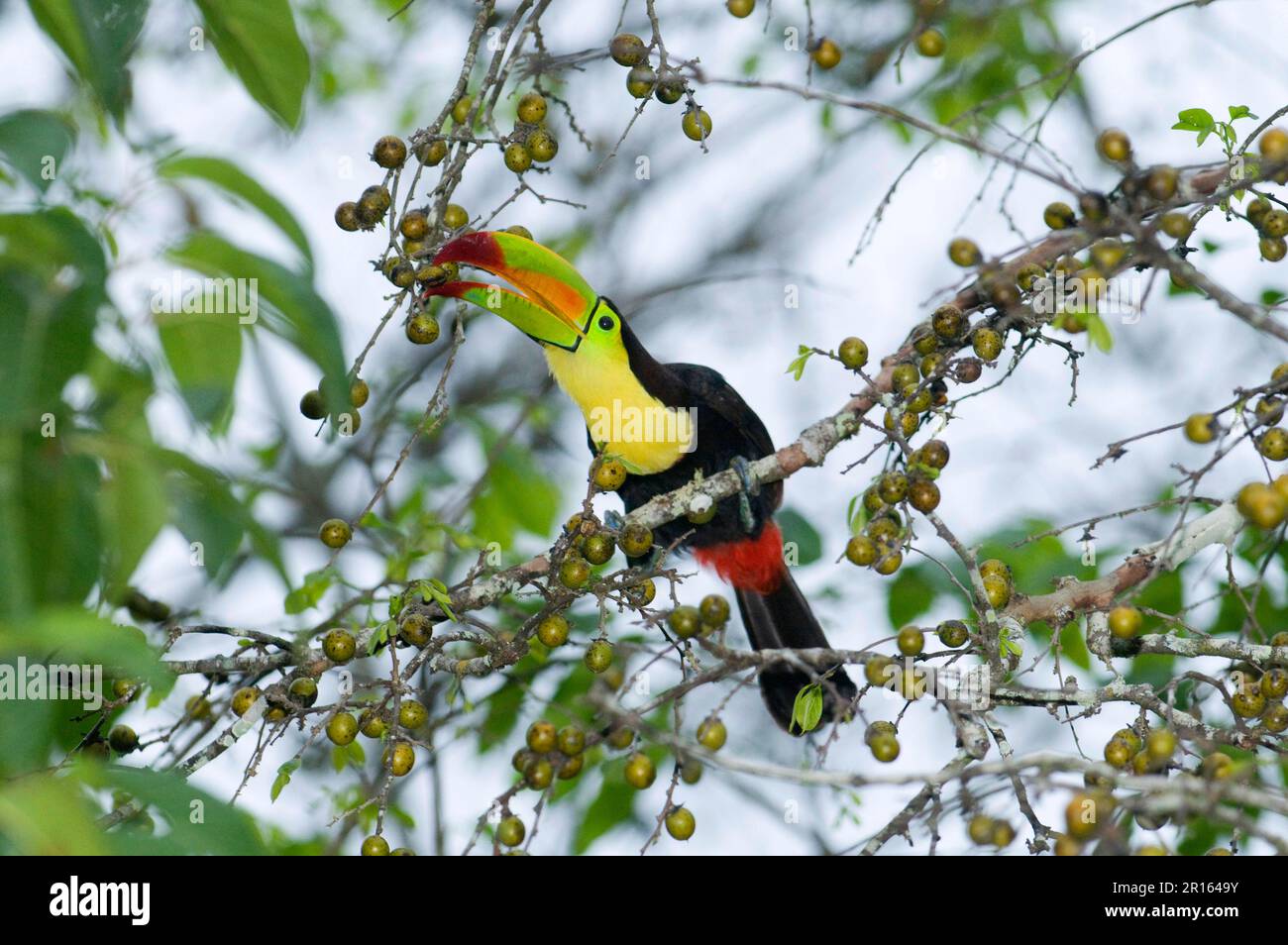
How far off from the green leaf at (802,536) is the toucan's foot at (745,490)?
0.10 meters

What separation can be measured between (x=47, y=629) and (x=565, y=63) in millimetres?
1683

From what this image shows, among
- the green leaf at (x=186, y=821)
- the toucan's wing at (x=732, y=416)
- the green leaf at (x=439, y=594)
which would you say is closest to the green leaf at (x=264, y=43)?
the green leaf at (x=439, y=594)

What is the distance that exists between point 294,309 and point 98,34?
1.49 feet

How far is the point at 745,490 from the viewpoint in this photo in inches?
138

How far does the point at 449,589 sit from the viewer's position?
115 inches

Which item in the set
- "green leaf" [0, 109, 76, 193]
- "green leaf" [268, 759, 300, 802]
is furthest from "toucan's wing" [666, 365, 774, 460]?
"green leaf" [0, 109, 76, 193]

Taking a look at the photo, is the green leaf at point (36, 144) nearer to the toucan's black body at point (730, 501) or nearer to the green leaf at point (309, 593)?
the green leaf at point (309, 593)

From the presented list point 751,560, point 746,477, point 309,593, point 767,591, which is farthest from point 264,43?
point 767,591

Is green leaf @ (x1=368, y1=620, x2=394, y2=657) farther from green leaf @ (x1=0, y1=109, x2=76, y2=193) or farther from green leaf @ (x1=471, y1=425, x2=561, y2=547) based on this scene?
green leaf @ (x1=471, y1=425, x2=561, y2=547)

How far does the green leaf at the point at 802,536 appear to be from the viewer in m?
4.07

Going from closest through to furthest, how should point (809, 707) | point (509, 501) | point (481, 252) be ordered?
1. point (809, 707)
2. point (481, 252)
3. point (509, 501)

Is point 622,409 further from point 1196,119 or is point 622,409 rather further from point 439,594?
point 1196,119

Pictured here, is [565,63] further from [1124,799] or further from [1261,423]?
[1124,799]
